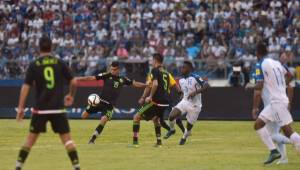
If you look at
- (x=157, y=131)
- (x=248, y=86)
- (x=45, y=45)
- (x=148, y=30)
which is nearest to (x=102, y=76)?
(x=157, y=131)

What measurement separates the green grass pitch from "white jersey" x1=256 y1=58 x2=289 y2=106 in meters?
1.39

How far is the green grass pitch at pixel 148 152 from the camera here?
16.2 meters

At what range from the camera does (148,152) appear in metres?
19.2

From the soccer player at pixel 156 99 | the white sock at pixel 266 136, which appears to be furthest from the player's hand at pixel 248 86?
the white sock at pixel 266 136

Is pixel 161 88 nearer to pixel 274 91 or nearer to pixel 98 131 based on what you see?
pixel 98 131

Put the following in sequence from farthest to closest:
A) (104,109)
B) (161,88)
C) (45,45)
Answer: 1. (104,109)
2. (161,88)
3. (45,45)

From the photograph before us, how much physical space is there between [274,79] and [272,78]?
0.15ft

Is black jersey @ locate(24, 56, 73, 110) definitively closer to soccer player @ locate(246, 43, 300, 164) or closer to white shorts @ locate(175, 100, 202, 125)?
soccer player @ locate(246, 43, 300, 164)

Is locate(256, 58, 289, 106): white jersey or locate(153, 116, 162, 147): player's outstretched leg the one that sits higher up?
locate(256, 58, 289, 106): white jersey

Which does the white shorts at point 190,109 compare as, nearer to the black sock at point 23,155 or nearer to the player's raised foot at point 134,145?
the player's raised foot at point 134,145

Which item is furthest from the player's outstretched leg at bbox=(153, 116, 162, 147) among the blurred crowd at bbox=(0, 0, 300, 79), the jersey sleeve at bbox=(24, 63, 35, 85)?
the blurred crowd at bbox=(0, 0, 300, 79)

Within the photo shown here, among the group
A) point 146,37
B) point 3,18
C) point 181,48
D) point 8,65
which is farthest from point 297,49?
point 3,18

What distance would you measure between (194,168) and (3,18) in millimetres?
29917

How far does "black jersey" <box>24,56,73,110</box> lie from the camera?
13945 mm
